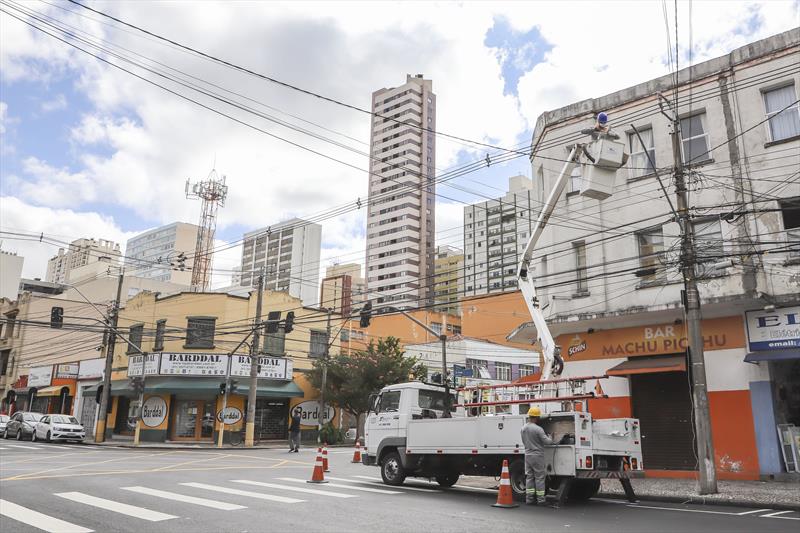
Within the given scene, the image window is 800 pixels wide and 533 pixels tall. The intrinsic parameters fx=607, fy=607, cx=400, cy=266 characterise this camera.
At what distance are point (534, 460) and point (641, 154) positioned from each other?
39.3 ft

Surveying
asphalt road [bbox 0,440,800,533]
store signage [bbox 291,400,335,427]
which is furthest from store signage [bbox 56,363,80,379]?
asphalt road [bbox 0,440,800,533]

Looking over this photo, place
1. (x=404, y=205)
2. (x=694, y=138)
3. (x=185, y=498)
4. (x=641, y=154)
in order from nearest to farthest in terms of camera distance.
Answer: (x=185, y=498), (x=694, y=138), (x=641, y=154), (x=404, y=205)

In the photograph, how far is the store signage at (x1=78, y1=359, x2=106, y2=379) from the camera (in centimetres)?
4203

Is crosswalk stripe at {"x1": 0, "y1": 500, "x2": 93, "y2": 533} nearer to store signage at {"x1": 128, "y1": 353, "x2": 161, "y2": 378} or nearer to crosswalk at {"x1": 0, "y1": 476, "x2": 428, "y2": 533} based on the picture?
crosswalk at {"x1": 0, "y1": 476, "x2": 428, "y2": 533}

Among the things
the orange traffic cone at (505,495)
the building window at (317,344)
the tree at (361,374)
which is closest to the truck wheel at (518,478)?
the orange traffic cone at (505,495)

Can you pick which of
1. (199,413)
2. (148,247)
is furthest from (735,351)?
(148,247)

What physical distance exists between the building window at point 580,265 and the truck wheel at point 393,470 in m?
8.45

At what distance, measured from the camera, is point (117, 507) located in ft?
32.6

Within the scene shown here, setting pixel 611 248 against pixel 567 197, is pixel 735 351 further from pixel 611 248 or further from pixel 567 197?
pixel 567 197

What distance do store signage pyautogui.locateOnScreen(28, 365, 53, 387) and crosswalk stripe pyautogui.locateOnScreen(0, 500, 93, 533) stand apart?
41438mm

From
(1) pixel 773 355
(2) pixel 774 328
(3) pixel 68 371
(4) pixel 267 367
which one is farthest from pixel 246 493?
(3) pixel 68 371

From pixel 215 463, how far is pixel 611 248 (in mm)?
14959

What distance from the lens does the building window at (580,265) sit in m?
19.6

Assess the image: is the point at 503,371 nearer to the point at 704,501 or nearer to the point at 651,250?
the point at 651,250
